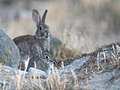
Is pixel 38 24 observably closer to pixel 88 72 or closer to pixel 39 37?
pixel 39 37

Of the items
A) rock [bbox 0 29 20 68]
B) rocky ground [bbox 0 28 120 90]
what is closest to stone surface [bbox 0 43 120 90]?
rocky ground [bbox 0 28 120 90]

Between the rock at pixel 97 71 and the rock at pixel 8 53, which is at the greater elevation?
the rock at pixel 8 53

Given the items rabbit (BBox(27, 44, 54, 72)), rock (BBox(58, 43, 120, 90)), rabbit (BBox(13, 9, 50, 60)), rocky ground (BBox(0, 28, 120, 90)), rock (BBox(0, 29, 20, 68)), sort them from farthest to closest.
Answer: rabbit (BBox(13, 9, 50, 60))
rabbit (BBox(27, 44, 54, 72))
rock (BBox(0, 29, 20, 68))
rock (BBox(58, 43, 120, 90))
rocky ground (BBox(0, 28, 120, 90))

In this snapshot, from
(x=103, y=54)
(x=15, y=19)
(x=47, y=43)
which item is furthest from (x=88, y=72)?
(x=15, y=19)

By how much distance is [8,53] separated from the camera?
8.82 m

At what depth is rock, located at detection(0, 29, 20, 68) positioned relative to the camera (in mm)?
8719

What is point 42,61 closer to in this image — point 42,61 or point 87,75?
point 42,61

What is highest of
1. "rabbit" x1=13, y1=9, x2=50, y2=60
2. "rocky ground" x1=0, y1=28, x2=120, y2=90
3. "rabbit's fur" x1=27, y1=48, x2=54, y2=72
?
"rabbit" x1=13, y1=9, x2=50, y2=60

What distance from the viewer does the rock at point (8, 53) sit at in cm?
872

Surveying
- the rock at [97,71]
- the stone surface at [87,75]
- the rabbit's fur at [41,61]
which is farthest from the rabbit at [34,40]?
the stone surface at [87,75]

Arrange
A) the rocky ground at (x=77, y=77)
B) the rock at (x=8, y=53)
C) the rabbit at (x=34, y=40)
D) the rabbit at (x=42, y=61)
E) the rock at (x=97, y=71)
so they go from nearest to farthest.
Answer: the rocky ground at (x=77, y=77)
the rock at (x=97, y=71)
the rock at (x=8, y=53)
the rabbit at (x=42, y=61)
the rabbit at (x=34, y=40)

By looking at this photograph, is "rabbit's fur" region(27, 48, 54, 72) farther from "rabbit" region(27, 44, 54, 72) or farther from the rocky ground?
the rocky ground

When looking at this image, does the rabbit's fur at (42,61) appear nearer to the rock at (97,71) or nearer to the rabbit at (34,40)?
the rock at (97,71)

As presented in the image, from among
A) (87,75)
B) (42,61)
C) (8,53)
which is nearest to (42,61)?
(42,61)
